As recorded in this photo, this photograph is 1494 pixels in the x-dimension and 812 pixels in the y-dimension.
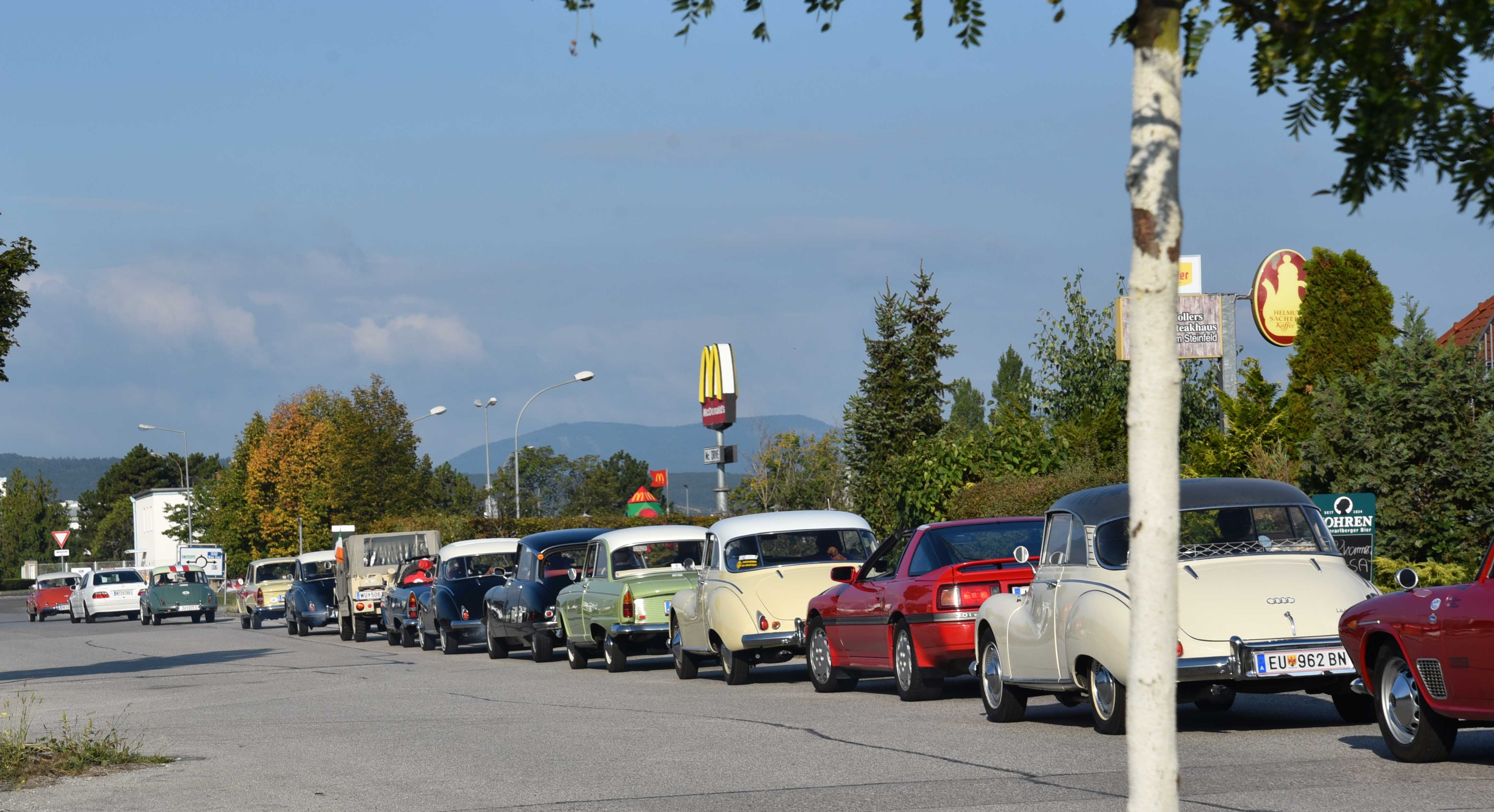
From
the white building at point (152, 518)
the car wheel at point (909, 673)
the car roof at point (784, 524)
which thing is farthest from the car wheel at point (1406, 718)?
the white building at point (152, 518)

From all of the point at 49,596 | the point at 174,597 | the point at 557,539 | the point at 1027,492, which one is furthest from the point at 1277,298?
the point at 49,596

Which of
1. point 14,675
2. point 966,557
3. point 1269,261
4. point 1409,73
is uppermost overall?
point 1269,261

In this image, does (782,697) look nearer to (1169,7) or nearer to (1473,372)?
(1473,372)

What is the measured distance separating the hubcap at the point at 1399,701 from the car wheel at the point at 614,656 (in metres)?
12.1

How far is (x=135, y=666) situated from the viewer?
2611 centimetres

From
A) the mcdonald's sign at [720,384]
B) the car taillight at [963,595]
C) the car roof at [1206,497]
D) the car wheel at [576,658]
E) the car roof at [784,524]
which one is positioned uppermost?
the mcdonald's sign at [720,384]

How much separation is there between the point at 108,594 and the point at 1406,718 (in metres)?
47.2

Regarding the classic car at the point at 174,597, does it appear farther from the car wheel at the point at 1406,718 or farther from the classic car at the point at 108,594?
the car wheel at the point at 1406,718

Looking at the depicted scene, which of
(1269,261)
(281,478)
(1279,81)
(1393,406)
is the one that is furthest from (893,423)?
(281,478)

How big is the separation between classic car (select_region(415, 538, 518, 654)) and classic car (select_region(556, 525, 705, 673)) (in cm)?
478

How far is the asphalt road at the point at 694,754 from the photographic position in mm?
8922

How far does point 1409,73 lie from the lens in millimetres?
4051

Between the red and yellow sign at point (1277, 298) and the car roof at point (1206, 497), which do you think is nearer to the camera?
the car roof at point (1206, 497)

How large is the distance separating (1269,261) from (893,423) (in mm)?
10292
